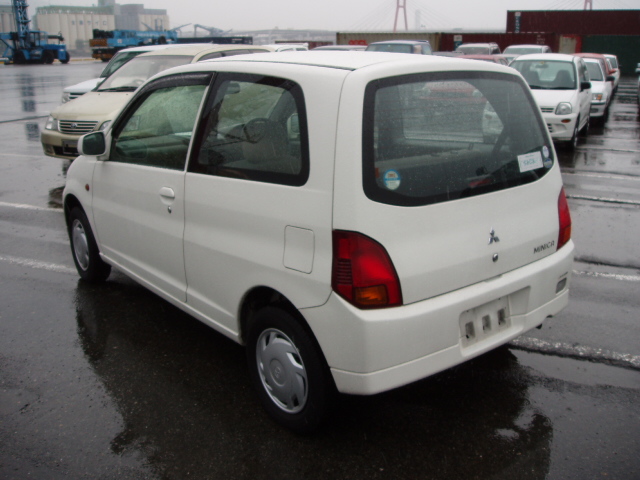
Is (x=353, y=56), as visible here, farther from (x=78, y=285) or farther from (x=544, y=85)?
(x=544, y=85)

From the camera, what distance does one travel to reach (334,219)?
246cm

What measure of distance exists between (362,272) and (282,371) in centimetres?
73

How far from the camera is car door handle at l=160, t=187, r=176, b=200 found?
3361 mm

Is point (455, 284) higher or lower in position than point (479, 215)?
lower

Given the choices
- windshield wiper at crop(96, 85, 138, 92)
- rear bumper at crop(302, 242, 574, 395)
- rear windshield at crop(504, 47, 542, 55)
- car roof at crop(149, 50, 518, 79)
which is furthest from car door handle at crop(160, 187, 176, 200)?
rear windshield at crop(504, 47, 542, 55)

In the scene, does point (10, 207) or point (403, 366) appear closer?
point (403, 366)

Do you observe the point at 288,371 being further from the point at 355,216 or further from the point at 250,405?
the point at 355,216

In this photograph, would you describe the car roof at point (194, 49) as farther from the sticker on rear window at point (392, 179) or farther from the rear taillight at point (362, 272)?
the rear taillight at point (362, 272)

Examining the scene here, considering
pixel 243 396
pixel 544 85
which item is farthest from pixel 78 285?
pixel 544 85

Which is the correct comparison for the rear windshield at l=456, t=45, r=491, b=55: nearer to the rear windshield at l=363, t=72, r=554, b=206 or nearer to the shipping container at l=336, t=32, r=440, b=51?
the shipping container at l=336, t=32, r=440, b=51

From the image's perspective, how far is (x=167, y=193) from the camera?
134 inches

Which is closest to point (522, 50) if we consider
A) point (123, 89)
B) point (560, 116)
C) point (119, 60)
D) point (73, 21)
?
point (560, 116)

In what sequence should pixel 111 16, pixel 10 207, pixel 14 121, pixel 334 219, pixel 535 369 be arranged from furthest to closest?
1. pixel 111 16
2. pixel 14 121
3. pixel 10 207
4. pixel 535 369
5. pixel 334 219

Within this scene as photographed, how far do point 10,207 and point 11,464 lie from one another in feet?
17.6
